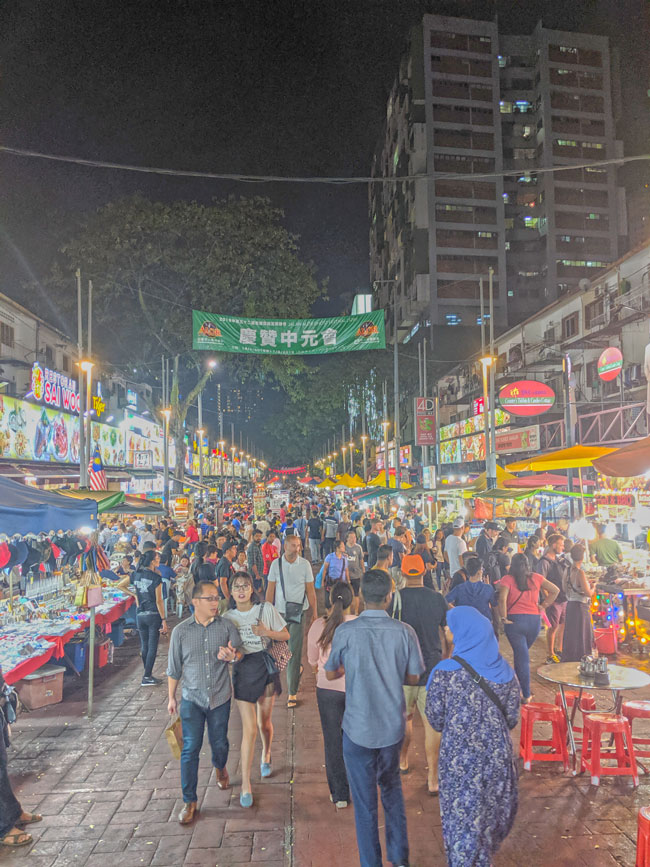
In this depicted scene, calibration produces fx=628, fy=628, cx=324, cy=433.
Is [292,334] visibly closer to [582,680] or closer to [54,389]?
[54,389]

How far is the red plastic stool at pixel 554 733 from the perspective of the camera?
5.88 metres

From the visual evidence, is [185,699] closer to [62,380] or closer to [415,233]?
[62,380]

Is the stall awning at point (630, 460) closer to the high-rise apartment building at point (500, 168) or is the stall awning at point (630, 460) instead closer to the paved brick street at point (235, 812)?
the paved brick street at point (235, 812)

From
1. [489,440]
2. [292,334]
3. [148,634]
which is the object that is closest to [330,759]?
[148,634]

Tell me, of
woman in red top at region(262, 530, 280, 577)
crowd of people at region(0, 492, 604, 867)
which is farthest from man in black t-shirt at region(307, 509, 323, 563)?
crowd of people at region(0, 492, 604, 867)

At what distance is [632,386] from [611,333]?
7.05 feet

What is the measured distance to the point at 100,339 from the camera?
98.7 ft

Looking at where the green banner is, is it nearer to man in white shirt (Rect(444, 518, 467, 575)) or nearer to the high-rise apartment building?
man in white shirt (Rect(444, 518, 467, 575))

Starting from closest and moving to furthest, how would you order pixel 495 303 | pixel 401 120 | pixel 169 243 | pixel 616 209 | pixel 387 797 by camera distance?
pixel 387 797 < pixel 169 243 < pixel 495 303 < pixel 616 209 < pixel 401 120

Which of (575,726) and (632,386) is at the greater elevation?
(632,386)

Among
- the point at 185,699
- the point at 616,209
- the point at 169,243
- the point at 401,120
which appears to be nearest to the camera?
the point at 185,699

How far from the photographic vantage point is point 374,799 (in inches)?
157

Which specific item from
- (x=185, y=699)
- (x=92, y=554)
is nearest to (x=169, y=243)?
(x=92, y=554)

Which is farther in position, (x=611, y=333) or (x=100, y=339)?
(x=100, y=339)
